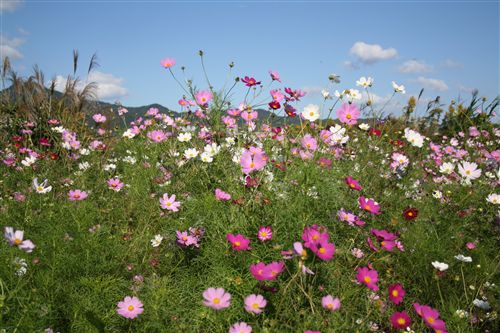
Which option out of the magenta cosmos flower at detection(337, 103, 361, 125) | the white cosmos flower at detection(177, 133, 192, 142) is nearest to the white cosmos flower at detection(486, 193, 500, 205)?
the magenta cosmos flower at detection(337, 103, 361, 125)

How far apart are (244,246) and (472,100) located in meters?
6.84

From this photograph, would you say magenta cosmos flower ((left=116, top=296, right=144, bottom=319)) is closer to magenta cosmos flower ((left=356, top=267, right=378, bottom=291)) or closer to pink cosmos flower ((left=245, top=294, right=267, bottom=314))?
pink cosmos flower ((left=245, top=294, right=267, bottom=314))

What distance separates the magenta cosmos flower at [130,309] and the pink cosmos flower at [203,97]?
65.8 inches

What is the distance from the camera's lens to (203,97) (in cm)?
280

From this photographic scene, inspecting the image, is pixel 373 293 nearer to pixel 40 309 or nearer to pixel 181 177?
pixel 40 309

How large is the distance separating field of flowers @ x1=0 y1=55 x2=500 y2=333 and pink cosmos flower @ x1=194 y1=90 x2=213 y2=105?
1cm

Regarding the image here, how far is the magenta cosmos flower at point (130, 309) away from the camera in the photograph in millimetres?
1376

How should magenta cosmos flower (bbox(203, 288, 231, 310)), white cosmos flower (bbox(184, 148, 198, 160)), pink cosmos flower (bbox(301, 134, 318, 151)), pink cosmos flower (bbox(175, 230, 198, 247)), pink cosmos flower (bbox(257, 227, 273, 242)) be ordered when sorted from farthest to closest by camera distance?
white cosmos flower (bbox(184, 148, 198, 160)) → pink cosmos flower (bbox(301, 134, 318, 151)) → pink cosmos flower (bbox(175, 230, 198, 247)) → pink cosmos flower (bbox(257, 227, 273, 242)) → magenta cosmos flower (bbox(203, 288, 231, 310))

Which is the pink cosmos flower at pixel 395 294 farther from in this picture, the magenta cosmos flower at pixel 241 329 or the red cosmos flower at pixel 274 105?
the red cosmos flower at pixel 274 105

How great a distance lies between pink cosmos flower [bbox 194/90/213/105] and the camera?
2.77 m

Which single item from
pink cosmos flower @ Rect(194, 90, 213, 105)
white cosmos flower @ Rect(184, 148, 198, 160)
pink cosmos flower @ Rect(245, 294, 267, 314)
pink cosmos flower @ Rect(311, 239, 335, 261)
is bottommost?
pink cosmos flower @ Rect(245, 294, 267, 314)

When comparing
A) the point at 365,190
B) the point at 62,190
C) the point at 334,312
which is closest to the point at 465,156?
the point at 365,190

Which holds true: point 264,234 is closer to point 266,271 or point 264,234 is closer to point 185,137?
point 266,271

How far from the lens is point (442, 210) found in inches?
100
